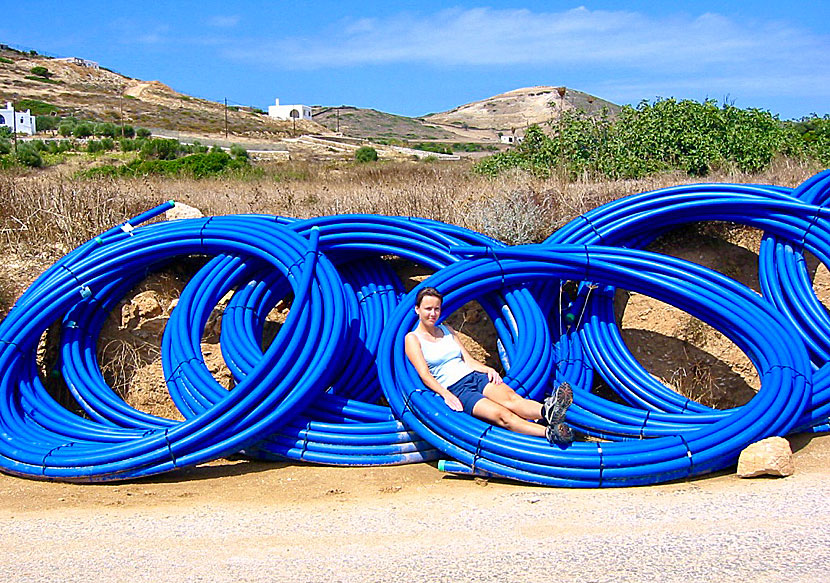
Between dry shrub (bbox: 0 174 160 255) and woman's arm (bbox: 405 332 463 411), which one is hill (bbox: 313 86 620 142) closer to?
dry shrub (bbox: 0 174 160 255)

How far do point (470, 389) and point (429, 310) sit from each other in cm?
62

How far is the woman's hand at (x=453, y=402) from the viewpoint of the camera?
5.47 meters

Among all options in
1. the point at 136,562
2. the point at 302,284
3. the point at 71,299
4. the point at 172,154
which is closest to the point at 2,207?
the point at 71,299

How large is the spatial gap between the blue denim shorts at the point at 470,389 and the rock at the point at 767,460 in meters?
1.67

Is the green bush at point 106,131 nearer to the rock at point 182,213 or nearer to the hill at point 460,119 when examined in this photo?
the hill at point 460,119

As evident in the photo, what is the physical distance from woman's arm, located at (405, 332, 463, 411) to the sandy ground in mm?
499

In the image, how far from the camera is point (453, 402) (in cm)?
549

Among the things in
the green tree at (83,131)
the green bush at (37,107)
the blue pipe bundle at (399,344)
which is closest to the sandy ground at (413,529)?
the blue pipe bundle at (399,344)

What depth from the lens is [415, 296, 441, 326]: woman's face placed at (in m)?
5.72

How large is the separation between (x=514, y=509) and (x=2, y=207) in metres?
7.04

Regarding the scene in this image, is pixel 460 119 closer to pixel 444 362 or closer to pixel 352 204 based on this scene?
pixel 352 204

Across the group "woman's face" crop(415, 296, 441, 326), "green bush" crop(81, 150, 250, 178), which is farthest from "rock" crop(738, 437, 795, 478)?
"green bush" crop(81, 150, 250, 178)

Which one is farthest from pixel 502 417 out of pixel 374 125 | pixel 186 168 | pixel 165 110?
pixel 374 125

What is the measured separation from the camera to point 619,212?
23.0 feet
